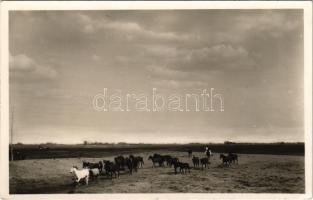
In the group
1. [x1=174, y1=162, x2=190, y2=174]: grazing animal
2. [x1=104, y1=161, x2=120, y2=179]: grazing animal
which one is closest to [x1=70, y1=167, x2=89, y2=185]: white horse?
[x1=104, y1=161, x2=120, y2=179]: grazing animal

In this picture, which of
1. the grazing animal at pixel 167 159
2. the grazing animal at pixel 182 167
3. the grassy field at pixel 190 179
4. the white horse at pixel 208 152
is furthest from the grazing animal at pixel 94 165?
the white horse at pixel 208 152

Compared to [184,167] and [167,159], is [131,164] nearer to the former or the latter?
[167,159]

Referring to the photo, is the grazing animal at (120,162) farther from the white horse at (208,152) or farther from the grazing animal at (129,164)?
the white horse at (208,152)

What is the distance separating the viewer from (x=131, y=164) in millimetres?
5055

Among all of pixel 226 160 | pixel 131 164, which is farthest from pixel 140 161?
pixel 226 160

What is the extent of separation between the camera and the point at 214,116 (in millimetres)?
5008

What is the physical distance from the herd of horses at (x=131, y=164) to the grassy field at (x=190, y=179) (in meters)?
0.05

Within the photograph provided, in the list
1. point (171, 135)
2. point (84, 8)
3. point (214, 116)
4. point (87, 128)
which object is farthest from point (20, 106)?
point (214, 116)

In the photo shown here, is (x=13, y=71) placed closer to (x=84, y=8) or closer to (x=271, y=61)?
(x=84, y=8)

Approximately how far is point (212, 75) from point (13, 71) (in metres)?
2.23

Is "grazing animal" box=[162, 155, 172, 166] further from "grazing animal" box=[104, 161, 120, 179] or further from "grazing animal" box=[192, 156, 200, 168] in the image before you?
"grazing animal" box=[104, 161, 120, 179]

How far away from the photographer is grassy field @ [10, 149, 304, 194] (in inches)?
195

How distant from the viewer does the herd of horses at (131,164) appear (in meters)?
4.98

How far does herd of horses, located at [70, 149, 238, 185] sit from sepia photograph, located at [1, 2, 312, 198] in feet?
0.05
